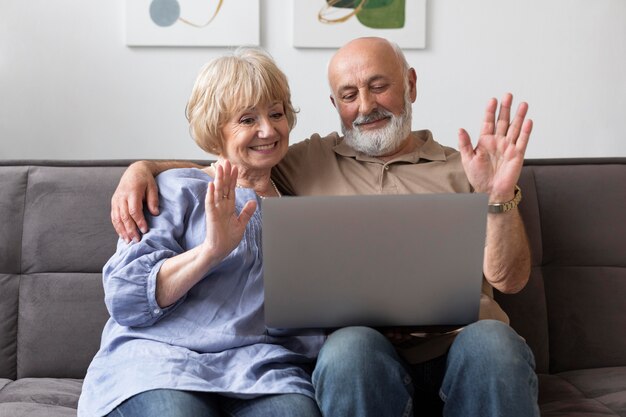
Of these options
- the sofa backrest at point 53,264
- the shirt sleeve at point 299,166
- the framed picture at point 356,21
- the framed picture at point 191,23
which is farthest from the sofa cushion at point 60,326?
the framed picture at point 356,21

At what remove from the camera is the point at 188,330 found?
64.3 inches

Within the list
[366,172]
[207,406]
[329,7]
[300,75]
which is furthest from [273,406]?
[329,7]

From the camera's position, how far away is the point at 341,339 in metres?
1.49

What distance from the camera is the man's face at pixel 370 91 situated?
2.00 metres

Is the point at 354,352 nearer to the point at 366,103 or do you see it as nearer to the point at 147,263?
the point at 147,263

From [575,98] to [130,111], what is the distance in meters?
1.66

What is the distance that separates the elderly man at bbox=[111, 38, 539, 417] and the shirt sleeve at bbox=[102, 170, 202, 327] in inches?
1.5

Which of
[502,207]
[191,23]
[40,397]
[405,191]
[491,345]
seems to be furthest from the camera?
[191,23]

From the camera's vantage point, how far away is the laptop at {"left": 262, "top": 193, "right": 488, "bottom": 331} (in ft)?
4.79

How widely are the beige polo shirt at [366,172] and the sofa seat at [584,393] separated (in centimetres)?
27

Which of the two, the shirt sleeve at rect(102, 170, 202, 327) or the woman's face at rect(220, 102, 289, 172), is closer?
the shirt sleeve at rect(102, 170, 202, 327)

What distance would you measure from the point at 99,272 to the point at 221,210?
0.67 metres

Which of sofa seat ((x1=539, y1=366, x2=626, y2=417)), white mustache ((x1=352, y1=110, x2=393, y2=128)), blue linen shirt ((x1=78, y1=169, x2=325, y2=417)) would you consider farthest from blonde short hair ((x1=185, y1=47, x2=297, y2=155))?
sofa seat ((x1=539, y1=366, x2=626, y2=417))

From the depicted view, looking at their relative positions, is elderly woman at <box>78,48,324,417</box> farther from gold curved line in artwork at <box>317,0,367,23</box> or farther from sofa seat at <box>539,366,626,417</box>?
gold curved line in artwork at <box>317,0,367,23</box>
